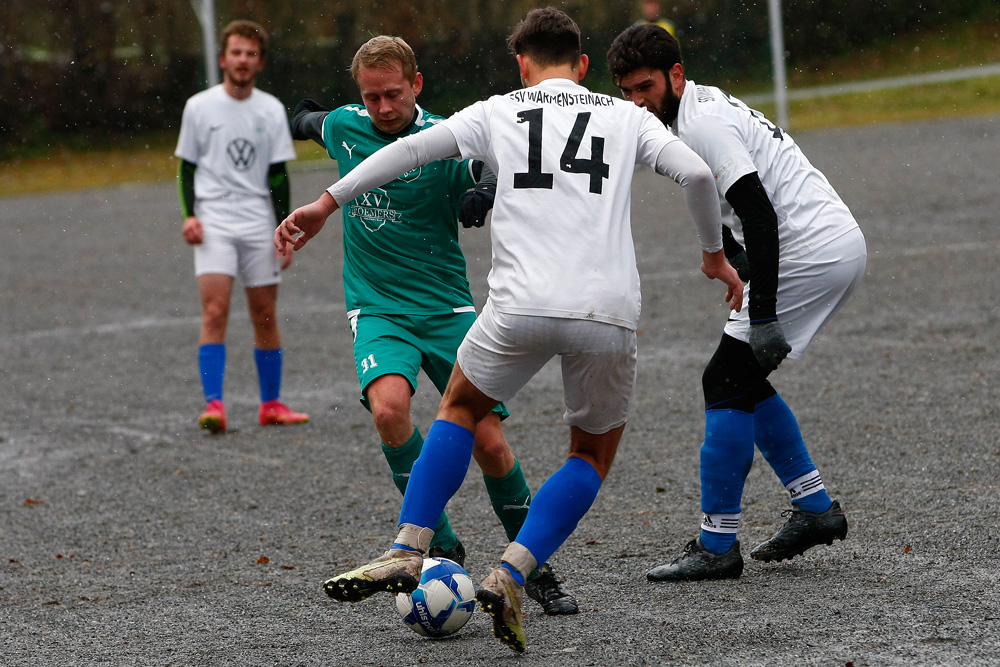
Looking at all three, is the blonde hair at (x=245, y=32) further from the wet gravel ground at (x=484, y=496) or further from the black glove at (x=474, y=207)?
the black glove at (x=474, y=207)

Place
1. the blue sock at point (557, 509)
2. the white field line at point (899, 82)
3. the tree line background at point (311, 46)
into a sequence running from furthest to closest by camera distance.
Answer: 1. the white field line at point (899, 82)
2. the tree line background at point (311, 46)
3. the blue sock at point (557, 509)

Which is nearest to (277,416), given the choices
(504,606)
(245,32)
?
(245,32)

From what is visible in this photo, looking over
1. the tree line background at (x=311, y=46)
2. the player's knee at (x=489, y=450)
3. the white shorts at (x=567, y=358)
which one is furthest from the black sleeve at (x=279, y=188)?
the tree line background at (x=311, y=46)

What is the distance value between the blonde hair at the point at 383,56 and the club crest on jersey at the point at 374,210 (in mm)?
458

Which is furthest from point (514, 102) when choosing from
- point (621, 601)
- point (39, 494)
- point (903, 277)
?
point (903, 277)

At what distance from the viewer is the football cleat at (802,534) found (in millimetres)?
4516

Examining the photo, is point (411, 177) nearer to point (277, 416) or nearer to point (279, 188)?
point (277, 416)

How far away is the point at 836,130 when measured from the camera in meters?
23.7

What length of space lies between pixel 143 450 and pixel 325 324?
3795 mm

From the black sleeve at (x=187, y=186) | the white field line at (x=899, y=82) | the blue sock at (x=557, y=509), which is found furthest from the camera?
the white field line at (x=899, y=82)

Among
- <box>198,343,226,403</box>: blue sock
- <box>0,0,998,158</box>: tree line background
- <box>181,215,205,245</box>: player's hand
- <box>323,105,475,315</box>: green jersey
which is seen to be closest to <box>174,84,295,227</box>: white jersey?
<box>181,215,205,245</box>: player's hand

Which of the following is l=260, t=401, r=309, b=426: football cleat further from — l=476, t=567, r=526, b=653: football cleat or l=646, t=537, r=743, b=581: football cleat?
l=476, t=567, r=526, b=653: football cleat

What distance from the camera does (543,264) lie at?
12.1ft

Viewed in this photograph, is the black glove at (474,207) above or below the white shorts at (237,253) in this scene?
above
